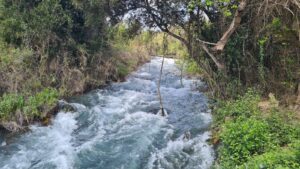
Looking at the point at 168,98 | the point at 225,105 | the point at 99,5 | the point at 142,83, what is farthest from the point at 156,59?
the point at 225,105

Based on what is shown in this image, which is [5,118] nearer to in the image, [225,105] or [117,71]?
[225,105]

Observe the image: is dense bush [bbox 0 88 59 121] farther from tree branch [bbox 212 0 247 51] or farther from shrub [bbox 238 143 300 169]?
shrub [bbox 238 143 300 169]

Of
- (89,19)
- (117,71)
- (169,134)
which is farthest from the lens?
(117,71)

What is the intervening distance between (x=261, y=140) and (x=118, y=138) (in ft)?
13.0

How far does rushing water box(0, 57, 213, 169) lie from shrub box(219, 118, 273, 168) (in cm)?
100

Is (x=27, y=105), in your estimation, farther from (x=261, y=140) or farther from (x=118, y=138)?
(x=261, y=140)

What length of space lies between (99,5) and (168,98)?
425 centimetres

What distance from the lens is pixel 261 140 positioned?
19.0 feet

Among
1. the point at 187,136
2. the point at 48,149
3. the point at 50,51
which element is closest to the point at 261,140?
the point at 187,136

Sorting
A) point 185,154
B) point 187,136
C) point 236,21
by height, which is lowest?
point 185,154

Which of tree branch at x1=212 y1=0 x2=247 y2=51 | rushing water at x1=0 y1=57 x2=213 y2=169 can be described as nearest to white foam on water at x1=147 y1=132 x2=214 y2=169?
rushing water at x1=0 y1=57 x2=213 y2=169

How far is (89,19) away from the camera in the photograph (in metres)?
12.0

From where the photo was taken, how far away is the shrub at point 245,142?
5.72 metres

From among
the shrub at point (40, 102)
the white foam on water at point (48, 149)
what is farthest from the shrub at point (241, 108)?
the shrub at point (40, 102)
